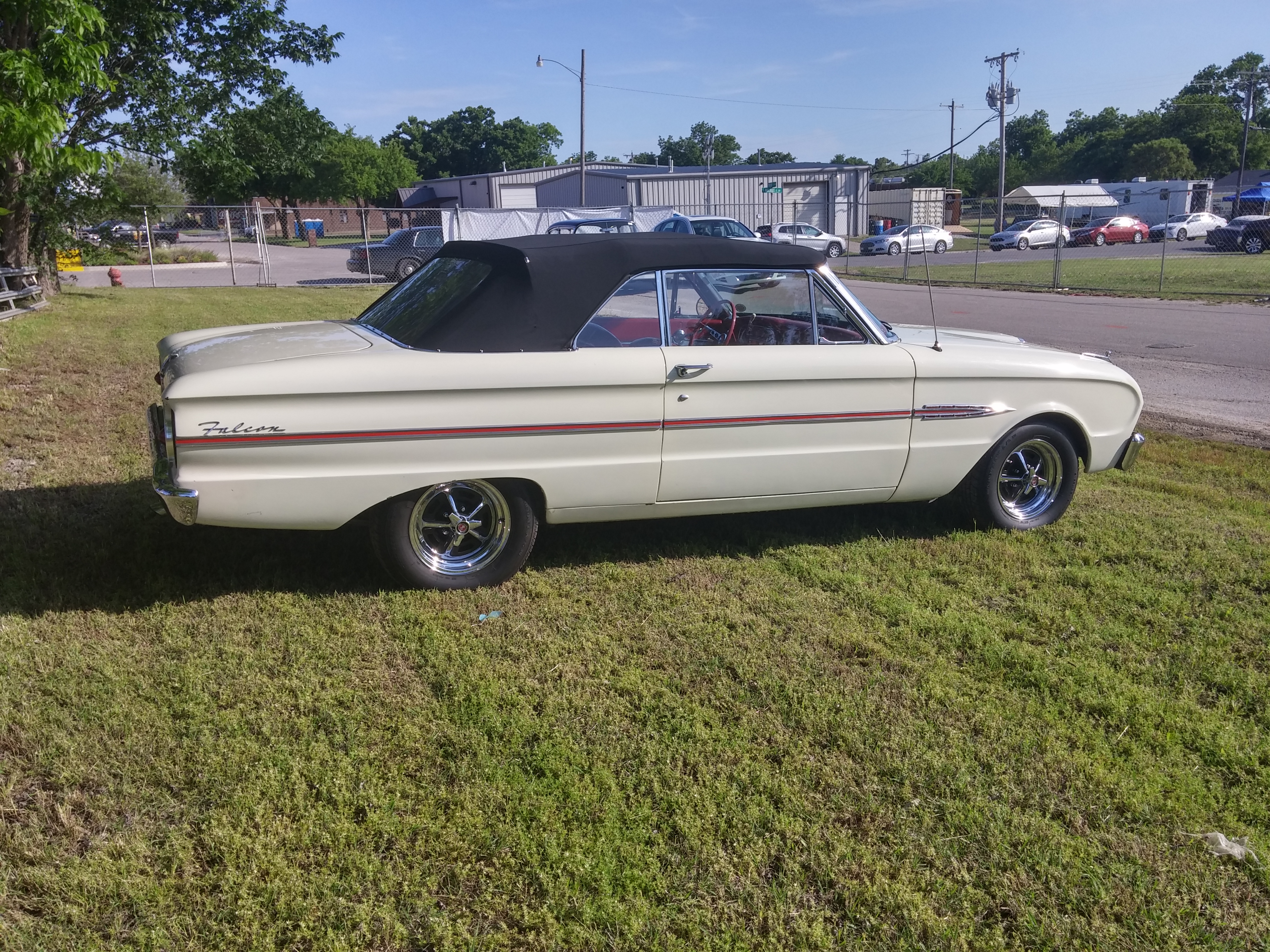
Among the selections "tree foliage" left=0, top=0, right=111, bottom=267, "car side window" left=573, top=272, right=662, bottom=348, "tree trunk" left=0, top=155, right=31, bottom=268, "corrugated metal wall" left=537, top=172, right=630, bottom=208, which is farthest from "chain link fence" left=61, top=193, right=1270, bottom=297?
"corrugated metal wall" left=537, top=172, right=630, bottom=208

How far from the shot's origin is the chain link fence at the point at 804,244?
909 inches

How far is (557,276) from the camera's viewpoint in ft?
14.3

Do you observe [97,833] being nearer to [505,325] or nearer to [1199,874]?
[505,325]

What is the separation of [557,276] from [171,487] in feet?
5.91

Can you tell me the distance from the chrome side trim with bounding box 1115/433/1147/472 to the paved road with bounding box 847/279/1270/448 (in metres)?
2.91

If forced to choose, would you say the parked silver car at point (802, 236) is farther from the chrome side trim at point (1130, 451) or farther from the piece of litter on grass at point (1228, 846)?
the piece of litter on grass at point (1228, 846)

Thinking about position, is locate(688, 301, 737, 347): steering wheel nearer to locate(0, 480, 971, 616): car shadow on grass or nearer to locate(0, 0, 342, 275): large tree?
locate(0, 480, 971, 616): car shadow on grass

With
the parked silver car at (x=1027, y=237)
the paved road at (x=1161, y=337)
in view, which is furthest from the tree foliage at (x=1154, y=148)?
the paved road at (x=1161, y=337)

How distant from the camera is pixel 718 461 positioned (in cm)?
450

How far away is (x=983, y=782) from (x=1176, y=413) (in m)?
7.07

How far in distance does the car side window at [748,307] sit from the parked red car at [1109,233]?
42199 mm

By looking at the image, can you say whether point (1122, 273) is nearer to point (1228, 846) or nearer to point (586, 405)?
point (586, 405)

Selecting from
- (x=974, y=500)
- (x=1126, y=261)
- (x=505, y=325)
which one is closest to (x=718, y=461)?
(x=505, y=325)

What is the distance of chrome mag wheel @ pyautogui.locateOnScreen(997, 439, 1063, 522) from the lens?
208 inches
